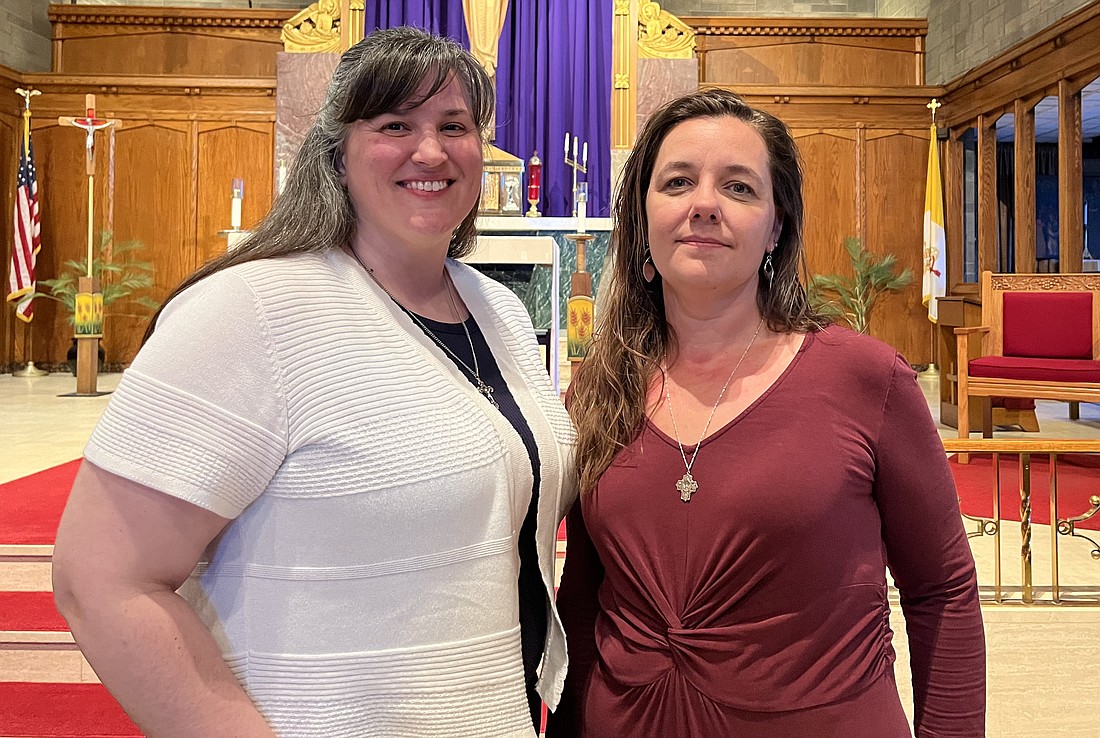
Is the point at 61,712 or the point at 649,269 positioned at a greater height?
the point at 649,269

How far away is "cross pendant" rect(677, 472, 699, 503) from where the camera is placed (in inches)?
54.9

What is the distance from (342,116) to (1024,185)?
393 inches

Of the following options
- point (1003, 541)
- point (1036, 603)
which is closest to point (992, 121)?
point (1003, 541)

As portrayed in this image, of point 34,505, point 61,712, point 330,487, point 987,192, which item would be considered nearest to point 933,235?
point 987,192

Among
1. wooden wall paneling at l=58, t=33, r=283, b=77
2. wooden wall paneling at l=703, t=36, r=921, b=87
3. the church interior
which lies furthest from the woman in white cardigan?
wooden wall paneling at l=58, t=33, r=283, b=77

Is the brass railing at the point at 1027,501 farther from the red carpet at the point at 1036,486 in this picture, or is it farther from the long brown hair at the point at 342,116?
the long brown hair at the point at 342,116

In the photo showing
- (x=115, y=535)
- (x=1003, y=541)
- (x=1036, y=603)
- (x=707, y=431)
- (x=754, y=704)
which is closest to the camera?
(x=115, y=535)

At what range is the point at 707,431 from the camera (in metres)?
1.45

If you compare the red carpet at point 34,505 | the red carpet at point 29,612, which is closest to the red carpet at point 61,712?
the red carpet at point 29,612

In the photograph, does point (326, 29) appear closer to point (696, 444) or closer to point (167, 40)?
point (167, 40)

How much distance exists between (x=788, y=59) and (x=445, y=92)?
37.5 feet

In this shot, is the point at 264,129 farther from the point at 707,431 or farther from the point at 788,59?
the point at 707,431

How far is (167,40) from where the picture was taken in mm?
11836

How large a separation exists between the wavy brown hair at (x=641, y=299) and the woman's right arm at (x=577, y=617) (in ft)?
0.43
